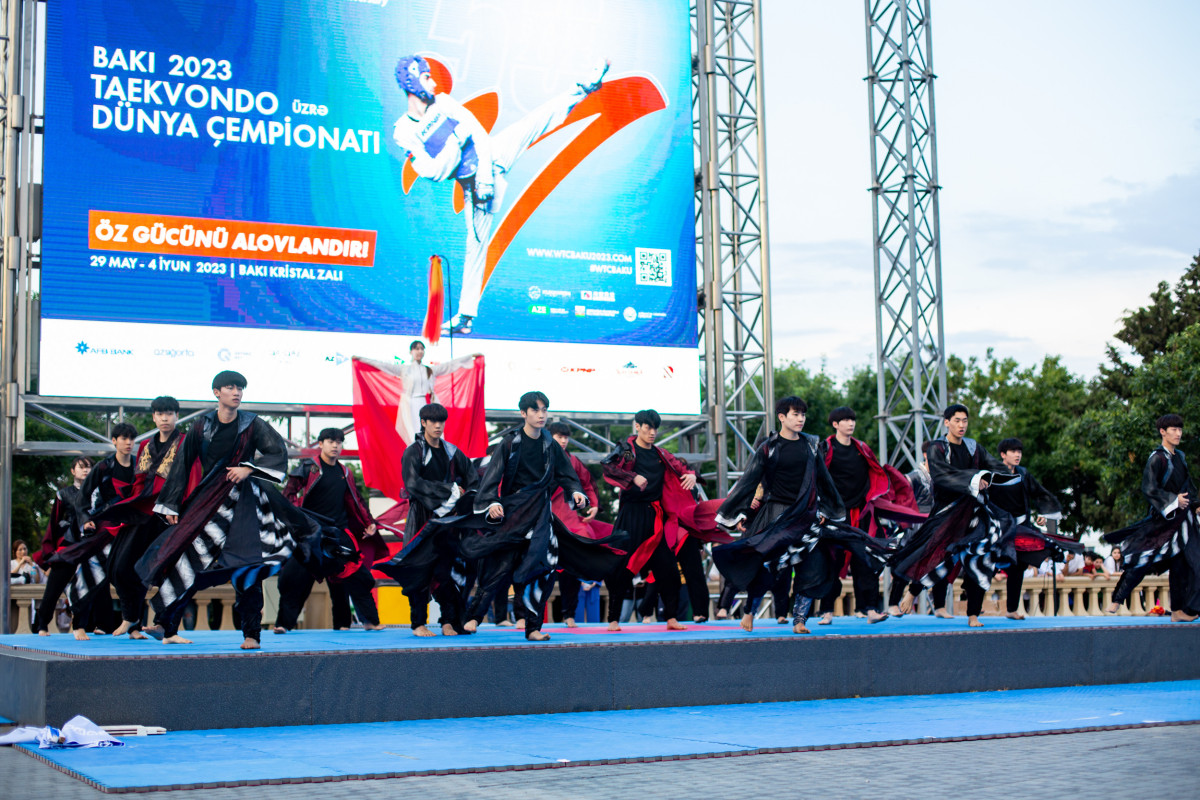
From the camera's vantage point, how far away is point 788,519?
7.95 metres

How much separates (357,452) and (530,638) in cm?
683

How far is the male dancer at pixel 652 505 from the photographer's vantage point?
8.77m

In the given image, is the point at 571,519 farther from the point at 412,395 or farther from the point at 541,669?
the point at 412,395

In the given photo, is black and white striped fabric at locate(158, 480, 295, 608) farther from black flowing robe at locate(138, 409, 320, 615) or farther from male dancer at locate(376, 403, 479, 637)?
male dancer at locate(376, 403, 479, 637)

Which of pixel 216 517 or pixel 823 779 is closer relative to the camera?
pixel 823 779

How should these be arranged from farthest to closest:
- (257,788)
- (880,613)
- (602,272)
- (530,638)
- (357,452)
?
(602,272)
(357,452)
(880,613)
(530,638)
(257,788)

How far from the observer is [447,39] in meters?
14.2

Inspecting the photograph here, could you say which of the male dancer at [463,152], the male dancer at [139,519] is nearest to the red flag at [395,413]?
the male dancer at [463,152]

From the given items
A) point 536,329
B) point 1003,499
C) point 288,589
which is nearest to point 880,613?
point 1003,499

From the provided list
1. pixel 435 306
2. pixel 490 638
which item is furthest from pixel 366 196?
pixel 490 638

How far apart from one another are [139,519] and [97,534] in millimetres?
499

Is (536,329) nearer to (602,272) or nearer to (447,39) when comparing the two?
(602,272)

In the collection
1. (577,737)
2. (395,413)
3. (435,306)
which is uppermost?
(435,306)

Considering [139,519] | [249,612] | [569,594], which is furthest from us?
[569,594]
